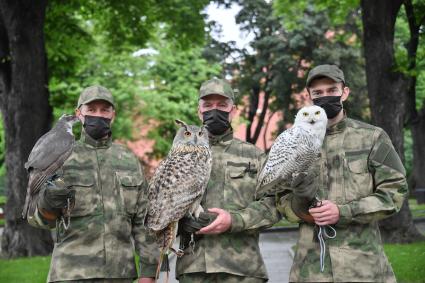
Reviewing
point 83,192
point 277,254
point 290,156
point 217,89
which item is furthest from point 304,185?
point 277,254

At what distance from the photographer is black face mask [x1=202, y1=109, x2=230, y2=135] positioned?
5359mm

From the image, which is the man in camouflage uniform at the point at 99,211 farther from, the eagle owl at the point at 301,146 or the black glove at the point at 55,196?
the eagle owl at the point at 301,146

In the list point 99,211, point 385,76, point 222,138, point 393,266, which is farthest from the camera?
point 385,76

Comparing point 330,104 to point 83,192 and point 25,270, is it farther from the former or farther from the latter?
point 25,270

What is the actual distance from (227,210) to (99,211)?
3.66 feet

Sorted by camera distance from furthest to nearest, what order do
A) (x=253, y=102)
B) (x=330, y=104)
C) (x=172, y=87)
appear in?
(x=253, y=102) < (x=172, y=87) < (x=330, y=104)

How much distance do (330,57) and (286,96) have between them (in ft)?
9.72

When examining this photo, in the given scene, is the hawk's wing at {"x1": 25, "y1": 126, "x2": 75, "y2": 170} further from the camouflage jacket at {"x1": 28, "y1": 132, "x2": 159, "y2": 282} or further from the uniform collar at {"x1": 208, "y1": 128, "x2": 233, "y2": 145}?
the uniform collar at {"x1": 208, "y1": 128, "x2": 233, "y2": 145}

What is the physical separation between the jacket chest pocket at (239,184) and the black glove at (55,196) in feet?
4.22

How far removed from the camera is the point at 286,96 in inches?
1222

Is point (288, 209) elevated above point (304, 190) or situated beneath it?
situated beneath

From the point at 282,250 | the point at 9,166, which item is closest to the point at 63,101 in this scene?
the point at 9,166

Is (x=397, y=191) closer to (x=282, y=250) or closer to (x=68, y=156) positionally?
(x=68, y=156)

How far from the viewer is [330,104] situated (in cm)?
492
